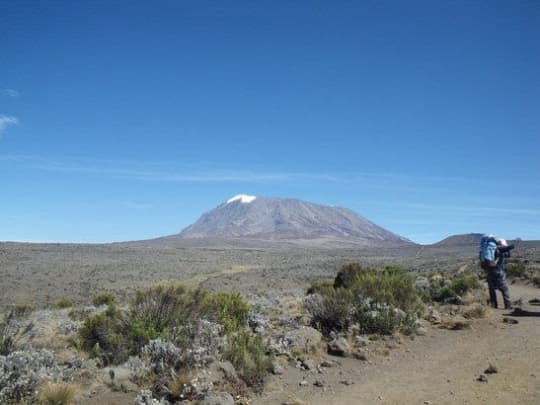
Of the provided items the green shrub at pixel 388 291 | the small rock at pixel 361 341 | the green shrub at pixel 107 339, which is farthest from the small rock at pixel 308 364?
the green shrub at pixel 388 291

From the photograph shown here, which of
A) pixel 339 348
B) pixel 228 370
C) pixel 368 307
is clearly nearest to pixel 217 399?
pixel 228 370

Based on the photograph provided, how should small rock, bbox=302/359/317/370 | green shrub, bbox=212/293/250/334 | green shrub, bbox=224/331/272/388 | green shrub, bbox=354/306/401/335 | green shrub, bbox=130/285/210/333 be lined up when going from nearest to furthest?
green shrub, bbox=224/331/272/388
small rock, bbox=302/359/317/370
green shrub, bbox=130/285/210/333
green shrub, bbox=212/293/250/334
green shrub, bbox=354/306/401/335

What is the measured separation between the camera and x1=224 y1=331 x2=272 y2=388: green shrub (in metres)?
7.06

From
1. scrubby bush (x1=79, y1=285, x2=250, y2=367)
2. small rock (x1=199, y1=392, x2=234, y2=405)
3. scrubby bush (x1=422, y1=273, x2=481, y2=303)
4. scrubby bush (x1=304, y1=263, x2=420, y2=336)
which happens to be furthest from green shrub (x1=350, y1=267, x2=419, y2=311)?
small rock (x1=199, y1=392, x2=234, y2=405)

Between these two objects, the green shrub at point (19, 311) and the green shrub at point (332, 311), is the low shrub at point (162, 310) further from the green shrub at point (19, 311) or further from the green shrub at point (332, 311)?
the green shrub at point (332, 311)

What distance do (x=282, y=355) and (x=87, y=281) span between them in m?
41.3

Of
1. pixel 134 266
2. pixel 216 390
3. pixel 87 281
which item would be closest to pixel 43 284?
pixel 87 281

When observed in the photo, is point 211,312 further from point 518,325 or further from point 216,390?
point 518,325

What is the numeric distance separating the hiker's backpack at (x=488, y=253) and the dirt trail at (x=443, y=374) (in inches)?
102

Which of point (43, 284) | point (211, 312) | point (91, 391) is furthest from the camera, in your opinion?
point (43, 284)

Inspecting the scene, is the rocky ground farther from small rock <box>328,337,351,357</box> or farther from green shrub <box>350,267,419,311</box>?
green shrub <box>350,267,419,311</box>

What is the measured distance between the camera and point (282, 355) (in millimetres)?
8352

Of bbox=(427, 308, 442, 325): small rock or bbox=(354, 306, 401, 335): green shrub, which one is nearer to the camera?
bbox=(354, 306, 401, 335): green shrub

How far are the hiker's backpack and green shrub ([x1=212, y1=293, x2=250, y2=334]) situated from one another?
652 cm
